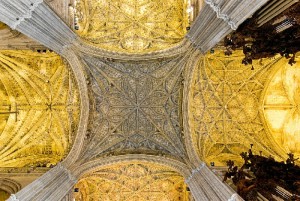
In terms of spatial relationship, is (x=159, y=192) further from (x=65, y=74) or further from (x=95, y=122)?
(x=65, y=74)

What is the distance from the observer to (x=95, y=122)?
1402 centimetres

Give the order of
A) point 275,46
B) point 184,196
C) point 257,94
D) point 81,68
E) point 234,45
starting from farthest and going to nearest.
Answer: point 184,196
point 257,94
point 81,68
point 234,45
point 275,46

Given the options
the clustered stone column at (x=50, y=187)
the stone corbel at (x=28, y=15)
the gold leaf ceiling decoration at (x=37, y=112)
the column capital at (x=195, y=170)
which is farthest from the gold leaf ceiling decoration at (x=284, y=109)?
the stone corbel at (x=28, y=15)

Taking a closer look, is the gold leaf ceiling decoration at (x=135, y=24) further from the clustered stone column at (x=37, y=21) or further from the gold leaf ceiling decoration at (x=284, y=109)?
the gold leaf ceiling decoration at (x=284, y=109)

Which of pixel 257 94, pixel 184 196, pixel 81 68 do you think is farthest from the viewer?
pixel 184 196

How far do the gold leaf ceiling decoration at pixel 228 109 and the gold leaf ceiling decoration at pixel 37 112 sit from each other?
16.0ft

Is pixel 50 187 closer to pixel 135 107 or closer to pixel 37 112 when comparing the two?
pixel 37 112

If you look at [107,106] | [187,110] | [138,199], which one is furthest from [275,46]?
[138,199]

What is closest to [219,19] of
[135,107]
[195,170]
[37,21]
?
[37,21]

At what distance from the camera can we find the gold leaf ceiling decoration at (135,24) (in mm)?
13391

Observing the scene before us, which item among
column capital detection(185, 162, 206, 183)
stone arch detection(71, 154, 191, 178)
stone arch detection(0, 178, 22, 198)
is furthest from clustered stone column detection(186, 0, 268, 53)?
stone arch detection(0, 178, 22, 198)

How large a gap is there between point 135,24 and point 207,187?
709 centimetres

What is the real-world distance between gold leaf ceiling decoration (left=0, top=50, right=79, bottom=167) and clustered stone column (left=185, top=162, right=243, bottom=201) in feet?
16.5

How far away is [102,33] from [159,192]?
717 cm
